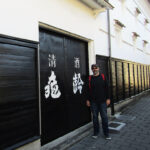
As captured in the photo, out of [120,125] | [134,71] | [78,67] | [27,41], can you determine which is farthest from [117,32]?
[27,41]

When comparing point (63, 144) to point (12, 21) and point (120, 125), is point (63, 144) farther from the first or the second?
point (12, 21)

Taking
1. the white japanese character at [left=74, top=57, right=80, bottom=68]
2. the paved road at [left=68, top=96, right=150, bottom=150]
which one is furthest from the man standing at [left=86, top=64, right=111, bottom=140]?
the white japanese character at [left=74, top=57, right=80, bottom=68]

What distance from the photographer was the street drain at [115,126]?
5.30 metres

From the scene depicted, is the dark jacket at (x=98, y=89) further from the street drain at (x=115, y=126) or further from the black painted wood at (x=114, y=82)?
the black painted wood at (x=114, y=82)

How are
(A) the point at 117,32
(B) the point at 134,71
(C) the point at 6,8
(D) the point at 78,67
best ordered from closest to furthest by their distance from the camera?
(C) the point at 6,8 → (D) the point at 78,67 → (A) the point at 117,32 → (B) the point at 134,71

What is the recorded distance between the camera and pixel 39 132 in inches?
143

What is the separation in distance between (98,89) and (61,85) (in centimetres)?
106

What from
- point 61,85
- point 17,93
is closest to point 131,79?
point 61,85

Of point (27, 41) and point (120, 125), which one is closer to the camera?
point (27, 41)

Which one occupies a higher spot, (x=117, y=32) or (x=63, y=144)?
(x=117, y=32)

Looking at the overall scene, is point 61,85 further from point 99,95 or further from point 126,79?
point 126,79

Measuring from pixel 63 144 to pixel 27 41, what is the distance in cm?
274

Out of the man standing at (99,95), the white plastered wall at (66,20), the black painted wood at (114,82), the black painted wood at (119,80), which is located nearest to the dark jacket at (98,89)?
the man standing at (99,95)

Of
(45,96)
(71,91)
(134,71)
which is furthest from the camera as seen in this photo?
(134,71)
